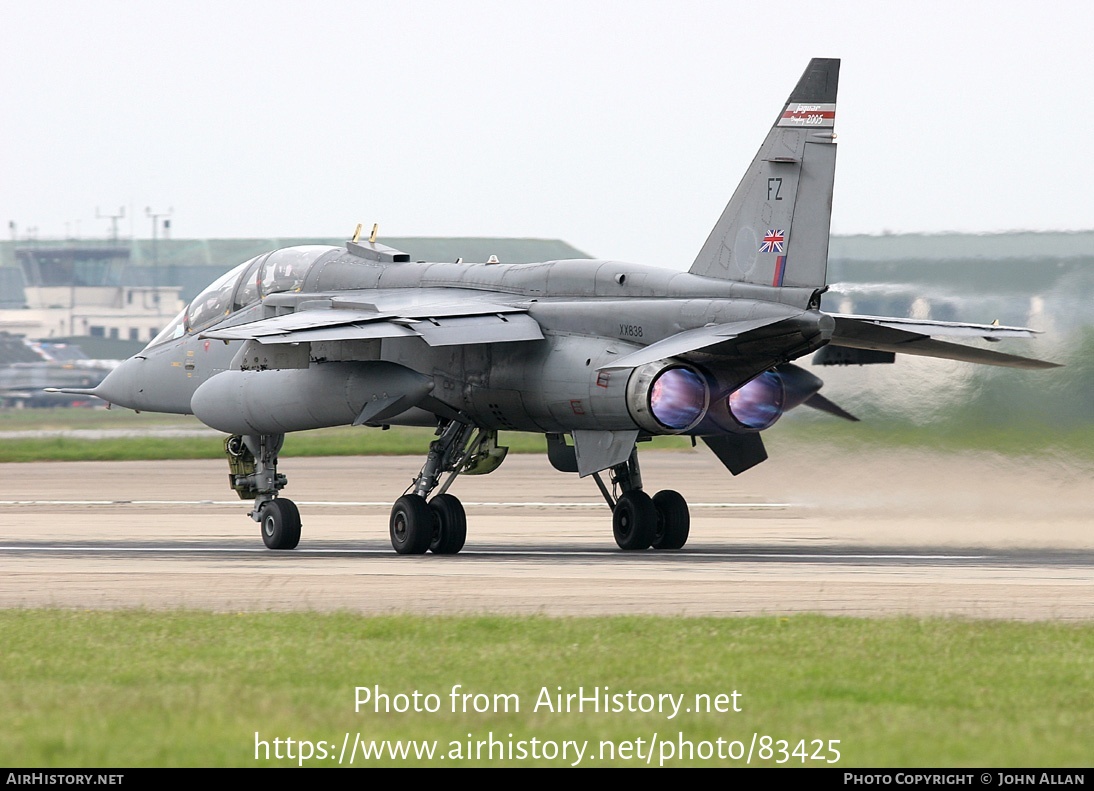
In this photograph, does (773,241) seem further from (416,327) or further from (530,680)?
(530,680)

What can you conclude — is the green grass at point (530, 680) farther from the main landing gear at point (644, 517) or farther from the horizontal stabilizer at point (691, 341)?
the main landing gear at point (644, 517)

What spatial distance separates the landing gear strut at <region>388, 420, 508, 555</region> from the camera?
64.1ft

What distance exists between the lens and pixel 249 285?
2241 centimetres

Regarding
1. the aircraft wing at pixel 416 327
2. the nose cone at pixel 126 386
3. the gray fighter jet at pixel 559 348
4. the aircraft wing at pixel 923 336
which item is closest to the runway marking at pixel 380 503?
the nose cone at pixel 126 386

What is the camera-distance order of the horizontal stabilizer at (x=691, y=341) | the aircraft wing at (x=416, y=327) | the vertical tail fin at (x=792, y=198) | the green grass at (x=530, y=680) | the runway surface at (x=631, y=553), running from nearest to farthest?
the green grass at (x=530, y=680), the runway surface at (x=631, y=553), the horizontal stabilizer at (x=691, y=341), the vertical tail fin at (x=792, y=198), the aircraft wing at (x=416, y=327)

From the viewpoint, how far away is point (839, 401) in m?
21.0

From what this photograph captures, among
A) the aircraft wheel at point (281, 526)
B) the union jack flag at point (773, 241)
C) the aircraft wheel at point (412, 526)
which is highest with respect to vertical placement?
the union jack flag at point (773, 241)

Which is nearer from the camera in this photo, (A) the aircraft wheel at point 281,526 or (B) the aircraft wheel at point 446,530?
(B) the aircraft wheel at point 446,530

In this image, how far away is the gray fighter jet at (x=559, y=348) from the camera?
17531mm

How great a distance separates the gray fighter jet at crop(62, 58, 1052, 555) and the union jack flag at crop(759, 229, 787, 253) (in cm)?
2

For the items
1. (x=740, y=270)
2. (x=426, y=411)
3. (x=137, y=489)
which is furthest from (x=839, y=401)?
(x=137, y=489)

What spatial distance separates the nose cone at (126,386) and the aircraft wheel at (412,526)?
5379 mm
